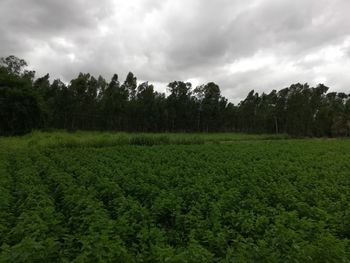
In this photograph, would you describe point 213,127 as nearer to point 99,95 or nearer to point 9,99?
point 99,95

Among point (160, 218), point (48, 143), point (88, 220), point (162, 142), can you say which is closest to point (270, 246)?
point (160, 218)

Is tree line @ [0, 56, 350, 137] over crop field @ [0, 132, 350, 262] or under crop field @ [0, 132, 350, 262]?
over

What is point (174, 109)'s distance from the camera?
8225 centimetres

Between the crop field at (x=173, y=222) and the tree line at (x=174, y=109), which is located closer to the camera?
the crop field at (x=173, y=222)

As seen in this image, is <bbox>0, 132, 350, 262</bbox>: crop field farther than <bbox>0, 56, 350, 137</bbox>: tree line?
No

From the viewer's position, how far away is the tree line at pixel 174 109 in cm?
7100

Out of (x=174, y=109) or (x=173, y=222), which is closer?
(x=173, y=222)

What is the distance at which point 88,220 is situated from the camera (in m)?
6.54

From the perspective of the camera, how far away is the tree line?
71000mm

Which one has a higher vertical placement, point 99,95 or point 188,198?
point 99,95

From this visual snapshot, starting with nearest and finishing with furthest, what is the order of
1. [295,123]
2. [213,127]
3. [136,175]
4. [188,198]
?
1. [188,198]
2. [136,175]
3. [295,123]
4. [213,127]

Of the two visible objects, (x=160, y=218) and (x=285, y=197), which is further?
(x=285, y=197)

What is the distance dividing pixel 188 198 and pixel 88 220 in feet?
11.0

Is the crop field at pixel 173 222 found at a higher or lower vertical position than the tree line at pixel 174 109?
lower
